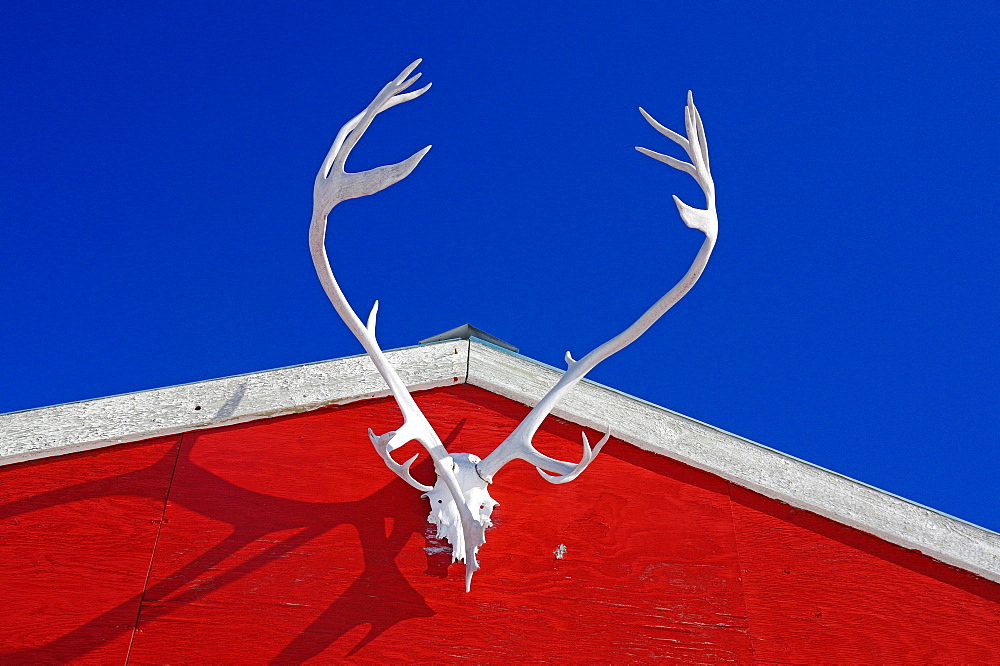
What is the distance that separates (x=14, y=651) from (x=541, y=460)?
2.10m

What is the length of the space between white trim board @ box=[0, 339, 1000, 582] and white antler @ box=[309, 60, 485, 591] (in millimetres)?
611

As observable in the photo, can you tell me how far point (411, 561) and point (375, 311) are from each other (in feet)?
3.42

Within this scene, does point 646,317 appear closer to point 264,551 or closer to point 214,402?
point 264,551

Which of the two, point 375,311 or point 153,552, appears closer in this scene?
point 153,552

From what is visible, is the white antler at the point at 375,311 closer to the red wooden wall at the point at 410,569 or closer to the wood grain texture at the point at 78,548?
the red wooden wall at the point at 410,569

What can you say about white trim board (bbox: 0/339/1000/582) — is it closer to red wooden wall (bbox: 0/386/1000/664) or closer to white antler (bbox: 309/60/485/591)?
red wooden wall (bbox: 0/386/1000/664)

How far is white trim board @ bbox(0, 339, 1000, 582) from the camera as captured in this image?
4.00 metres

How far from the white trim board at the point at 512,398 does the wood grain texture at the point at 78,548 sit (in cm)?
11

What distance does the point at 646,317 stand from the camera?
3670mm

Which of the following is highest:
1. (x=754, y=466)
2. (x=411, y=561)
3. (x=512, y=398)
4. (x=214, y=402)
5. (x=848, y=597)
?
(x=512, y=398)

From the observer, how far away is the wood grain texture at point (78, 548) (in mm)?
3436

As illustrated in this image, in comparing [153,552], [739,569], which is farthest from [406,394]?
[739,569]

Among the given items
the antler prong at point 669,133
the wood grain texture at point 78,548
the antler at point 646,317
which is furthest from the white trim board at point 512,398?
the antler prong at point 669,133

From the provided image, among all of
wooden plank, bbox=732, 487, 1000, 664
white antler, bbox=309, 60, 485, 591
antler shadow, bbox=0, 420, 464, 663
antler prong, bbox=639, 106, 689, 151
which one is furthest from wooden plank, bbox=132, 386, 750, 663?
antler prong, bbox=639, 106, 689, 151
